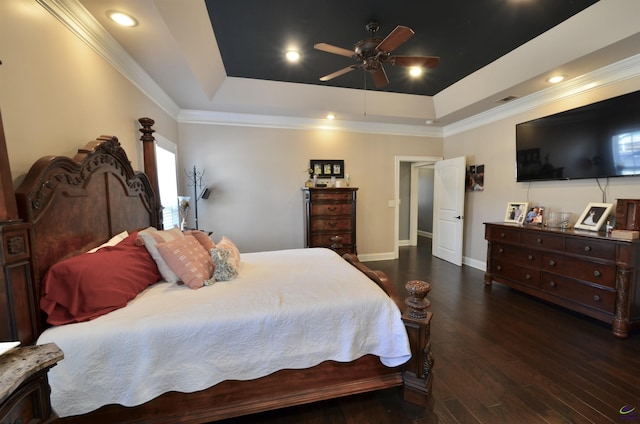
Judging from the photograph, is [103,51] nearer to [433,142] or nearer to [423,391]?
[423,391]

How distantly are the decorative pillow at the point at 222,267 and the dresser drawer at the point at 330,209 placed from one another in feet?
7.35

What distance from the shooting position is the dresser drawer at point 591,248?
7.98 feet

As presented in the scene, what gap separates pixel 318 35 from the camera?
2.69 meters

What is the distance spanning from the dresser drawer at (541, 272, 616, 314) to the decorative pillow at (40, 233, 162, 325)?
13.0ft

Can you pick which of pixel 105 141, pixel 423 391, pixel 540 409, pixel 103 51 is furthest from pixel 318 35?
pixel 540 409

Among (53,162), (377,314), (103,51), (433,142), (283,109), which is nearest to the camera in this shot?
(53,162)

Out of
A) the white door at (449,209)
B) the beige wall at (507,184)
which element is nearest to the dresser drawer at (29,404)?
the beige wall at (507,184)

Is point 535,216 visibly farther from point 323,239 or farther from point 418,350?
point 418,350

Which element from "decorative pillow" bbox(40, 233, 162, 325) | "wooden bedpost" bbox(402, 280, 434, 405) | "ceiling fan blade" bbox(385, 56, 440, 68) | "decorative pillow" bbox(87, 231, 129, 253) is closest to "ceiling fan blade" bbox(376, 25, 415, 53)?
"ceiling fan blade" bbox(385, 56, 440, 68)

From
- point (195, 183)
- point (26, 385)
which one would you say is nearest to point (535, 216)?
point (26, 385)

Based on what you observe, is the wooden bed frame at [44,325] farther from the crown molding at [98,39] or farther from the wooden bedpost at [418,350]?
the crown molding at [98,39]

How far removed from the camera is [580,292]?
2.68 m

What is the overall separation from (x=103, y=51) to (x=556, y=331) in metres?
4.73

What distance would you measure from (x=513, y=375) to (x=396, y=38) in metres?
2.70
